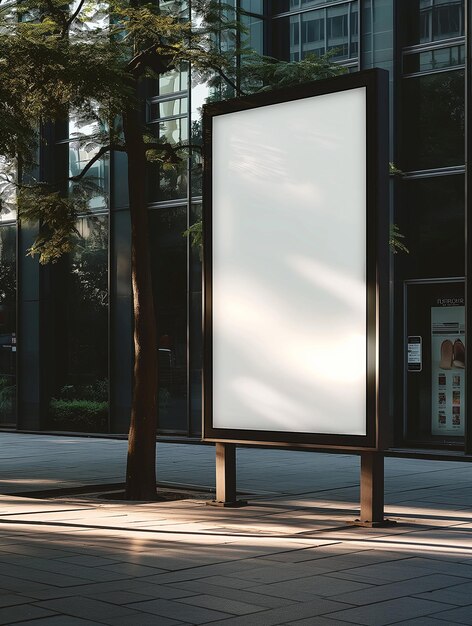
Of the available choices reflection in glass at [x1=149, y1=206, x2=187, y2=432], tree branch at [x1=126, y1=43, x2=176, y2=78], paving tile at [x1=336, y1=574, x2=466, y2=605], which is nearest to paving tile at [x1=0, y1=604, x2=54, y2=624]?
paving tile at [x1=336, y1=574, x2=466, y2=605]

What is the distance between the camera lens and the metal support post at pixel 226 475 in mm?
11281

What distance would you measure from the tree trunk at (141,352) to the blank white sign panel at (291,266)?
1.40 meters

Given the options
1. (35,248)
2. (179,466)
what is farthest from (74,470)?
(35,248)

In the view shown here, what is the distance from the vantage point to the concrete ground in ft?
21.1

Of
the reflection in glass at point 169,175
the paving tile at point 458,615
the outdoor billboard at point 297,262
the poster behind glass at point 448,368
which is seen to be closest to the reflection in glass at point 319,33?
the reflection in glass at point 169,175

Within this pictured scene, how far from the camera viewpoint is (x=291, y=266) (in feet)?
33.9

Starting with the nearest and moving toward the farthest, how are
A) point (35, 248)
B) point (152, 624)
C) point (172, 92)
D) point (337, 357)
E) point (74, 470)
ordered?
point (152, 624), point (337, 357), point (35, 248), point (74, 470), point (172, 92)

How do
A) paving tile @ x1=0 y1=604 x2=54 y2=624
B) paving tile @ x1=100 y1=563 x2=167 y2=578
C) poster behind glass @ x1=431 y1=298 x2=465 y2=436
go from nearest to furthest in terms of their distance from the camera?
paving tile @ x1=0 y1=604 x2=54 y2=624
paving tile @ x1=100 y1=563 x2=167 y2=578
poster behind glass @ x1=431 y1=298 x2=465 y2=436

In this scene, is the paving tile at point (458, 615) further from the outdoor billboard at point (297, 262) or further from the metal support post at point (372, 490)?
the metal support post at point (372, 490)

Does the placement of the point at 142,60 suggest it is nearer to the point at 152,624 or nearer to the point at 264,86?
the point at 264,86

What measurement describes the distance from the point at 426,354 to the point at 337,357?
7.97 meters

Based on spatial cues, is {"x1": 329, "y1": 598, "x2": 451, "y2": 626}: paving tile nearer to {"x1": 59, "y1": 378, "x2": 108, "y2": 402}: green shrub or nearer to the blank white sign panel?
the blank white sign panel

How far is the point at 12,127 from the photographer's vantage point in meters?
11.5

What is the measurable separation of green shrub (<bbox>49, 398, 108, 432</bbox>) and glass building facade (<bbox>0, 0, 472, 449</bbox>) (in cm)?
3
